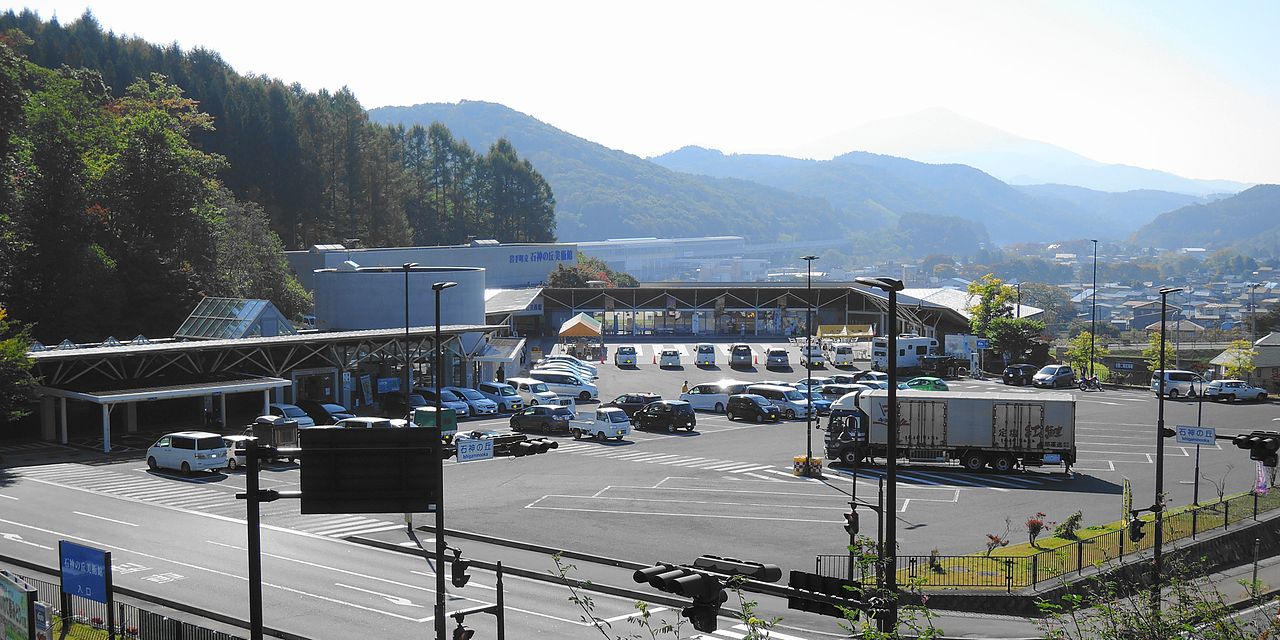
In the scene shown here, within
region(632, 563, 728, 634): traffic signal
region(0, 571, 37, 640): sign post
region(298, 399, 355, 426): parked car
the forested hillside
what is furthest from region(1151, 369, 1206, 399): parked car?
the forested hillside

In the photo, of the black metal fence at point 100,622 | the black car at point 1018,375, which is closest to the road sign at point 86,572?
the black metal fence at point 100,622

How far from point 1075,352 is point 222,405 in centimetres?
5553

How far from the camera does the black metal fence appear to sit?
1831cm

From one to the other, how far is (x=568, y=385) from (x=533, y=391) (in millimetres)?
2635

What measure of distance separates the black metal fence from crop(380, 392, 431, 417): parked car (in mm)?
30552

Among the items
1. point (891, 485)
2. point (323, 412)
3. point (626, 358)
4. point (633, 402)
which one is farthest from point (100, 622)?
point (626, 358)

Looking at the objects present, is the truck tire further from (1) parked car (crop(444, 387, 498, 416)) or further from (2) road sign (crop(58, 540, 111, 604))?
(2) road sign (crop(58, 540, 111, 604))

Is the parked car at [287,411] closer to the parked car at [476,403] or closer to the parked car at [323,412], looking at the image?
the parked car at [323,412]

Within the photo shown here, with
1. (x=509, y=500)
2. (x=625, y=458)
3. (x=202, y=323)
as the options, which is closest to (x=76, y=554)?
(x=509, y=500)

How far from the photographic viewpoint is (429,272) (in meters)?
68.8

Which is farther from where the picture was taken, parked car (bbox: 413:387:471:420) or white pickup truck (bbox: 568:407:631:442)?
parked car (bbox: 413:387:471:420)

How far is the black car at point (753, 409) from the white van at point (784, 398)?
0.42 m

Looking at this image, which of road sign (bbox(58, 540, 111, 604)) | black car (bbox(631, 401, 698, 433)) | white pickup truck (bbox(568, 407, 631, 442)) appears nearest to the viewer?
road sign (bbox(58, 540, 111, 604))

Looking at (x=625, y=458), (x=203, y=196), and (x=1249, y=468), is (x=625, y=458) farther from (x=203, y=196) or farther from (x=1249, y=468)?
(x=203, y=196)
